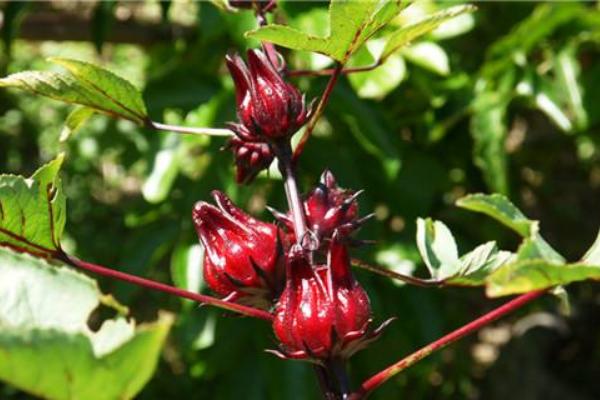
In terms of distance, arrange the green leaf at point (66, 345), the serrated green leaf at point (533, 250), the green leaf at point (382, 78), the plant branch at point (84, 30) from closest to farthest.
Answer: the green leaf at point (66, 345), the serrated green leaf at point (533, 250), the green leaf at point (382, 78), the plant branch at point (84, 30)

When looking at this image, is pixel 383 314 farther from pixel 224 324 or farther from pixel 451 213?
pixel 451 213

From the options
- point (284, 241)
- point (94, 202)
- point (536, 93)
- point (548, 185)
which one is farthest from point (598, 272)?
point (94, 202)

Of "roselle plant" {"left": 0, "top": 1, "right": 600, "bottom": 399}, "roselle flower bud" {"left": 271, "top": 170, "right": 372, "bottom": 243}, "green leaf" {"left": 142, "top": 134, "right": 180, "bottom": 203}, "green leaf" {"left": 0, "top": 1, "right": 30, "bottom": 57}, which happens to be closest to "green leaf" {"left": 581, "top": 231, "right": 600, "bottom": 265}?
"roselle plant" {"left": 0, "top": 1, "right": 600, "bottom": 399}

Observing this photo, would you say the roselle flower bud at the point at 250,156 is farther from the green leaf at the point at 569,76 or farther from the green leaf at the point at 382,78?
the green leaf at the point at 569,76

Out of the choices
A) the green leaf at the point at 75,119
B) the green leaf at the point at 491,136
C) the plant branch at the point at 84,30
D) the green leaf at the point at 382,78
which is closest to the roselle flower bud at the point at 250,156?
the green leaf at the point at 75,119

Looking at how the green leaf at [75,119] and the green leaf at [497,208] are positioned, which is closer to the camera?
the green leaf at [497,208]

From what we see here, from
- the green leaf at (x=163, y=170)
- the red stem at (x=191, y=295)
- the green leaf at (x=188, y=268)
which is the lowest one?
the green leaf at (x=188, y=268)

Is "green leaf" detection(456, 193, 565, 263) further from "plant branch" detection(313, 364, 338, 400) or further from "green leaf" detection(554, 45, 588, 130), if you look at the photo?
"green leaf" detection(554, 45, 588, 130)
